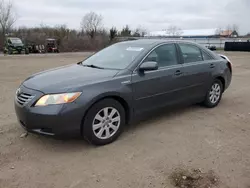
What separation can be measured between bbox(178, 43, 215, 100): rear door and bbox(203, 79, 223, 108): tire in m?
0.21

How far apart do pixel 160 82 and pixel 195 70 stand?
1065 mm

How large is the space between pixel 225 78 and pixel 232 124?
1484 mm

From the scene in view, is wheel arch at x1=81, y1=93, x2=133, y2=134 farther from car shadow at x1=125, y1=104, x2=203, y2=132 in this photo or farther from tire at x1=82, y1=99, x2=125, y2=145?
car shadow at x1=125, y1=104, x2=203, y2=132

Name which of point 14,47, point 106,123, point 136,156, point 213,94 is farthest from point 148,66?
point 14,47

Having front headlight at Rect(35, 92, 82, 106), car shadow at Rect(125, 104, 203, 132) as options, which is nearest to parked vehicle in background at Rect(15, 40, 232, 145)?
front headlight at Rect(35, 92, 82, 106)

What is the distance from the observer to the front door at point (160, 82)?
410cm

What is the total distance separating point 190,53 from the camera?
5.16m

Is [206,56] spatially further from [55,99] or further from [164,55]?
[55,99]

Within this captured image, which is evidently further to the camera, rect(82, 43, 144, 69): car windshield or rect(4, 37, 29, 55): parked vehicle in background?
rect(4, 37, 29, 55): parked vehicle in background

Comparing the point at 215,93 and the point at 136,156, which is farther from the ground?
the point at 215,93

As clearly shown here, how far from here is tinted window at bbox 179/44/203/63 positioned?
197 inches

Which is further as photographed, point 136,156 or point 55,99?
point 136,156

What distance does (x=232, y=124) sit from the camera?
15.6 ft

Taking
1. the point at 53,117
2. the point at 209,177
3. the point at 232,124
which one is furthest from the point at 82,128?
the point at 232,124
